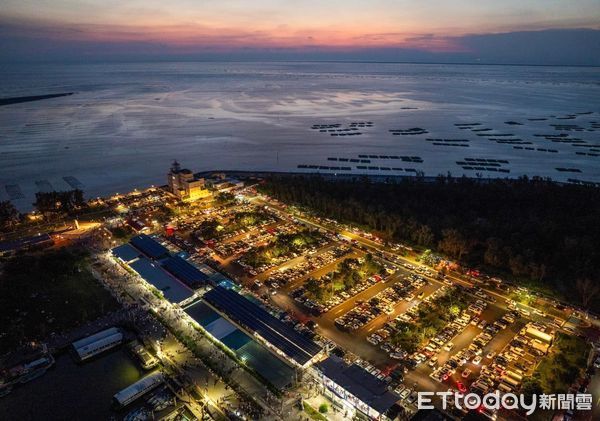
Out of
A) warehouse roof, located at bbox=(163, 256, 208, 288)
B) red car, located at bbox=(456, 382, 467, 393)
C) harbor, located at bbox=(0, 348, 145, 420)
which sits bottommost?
harbor, located at bbox=(0, 348, 145, 420)

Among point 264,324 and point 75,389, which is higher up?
point 264,324

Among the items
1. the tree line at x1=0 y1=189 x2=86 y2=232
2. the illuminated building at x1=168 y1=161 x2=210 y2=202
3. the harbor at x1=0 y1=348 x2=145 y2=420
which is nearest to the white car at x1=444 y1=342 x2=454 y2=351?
the harbor at x1=0 y1=348 x2=145 y2=420

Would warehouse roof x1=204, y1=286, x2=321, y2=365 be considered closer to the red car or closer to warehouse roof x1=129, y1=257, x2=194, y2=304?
warehouse roof x1=129, y1=257, x2=194, y2=304

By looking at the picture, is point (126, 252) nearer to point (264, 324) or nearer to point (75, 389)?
point (75, 389)

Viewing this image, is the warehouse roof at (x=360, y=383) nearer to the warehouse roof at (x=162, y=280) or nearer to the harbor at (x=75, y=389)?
the harbor at (x=75, y=389)

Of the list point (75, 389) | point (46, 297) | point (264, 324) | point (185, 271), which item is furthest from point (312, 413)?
point (46, 297)
